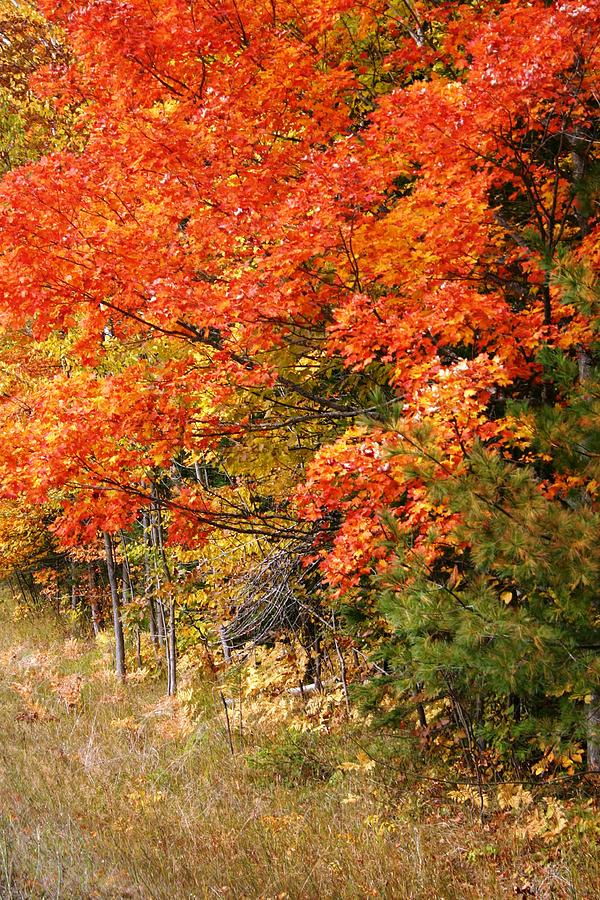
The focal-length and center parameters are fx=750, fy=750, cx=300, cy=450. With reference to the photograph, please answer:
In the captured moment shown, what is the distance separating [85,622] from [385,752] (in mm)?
16526

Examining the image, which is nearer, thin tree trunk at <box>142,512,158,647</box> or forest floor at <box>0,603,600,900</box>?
forest floor at <box>0,603,600,900</box>

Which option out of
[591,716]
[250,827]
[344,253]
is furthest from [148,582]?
[591,716]

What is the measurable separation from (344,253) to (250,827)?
4770 millimetres

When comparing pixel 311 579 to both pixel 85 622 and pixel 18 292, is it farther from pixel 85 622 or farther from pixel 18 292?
pixel 85 622

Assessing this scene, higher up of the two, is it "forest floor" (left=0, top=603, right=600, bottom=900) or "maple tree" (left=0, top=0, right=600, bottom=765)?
"maple tree" (left=0, top=0, right=600, bottom=765)

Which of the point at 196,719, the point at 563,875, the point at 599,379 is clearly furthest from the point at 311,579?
the point at 599,379

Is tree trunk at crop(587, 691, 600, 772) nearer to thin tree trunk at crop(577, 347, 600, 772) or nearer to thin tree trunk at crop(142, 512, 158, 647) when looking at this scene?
thin tree trunk at crop(577, 347, 600, 772)

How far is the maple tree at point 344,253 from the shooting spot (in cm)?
484

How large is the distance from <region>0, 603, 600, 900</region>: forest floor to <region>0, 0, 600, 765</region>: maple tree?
1053 millimetres

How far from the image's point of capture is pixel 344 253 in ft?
20.5

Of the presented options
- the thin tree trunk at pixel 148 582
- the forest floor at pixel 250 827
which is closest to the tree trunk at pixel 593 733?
the forest floor at pixel 250 827

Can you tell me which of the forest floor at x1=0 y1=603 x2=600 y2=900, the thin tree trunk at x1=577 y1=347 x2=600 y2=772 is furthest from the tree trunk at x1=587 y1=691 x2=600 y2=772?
the forest floor at x1=0 y1=603 x2=600 y2=900

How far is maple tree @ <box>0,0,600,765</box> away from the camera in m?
4.84

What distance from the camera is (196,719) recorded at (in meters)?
10.3
